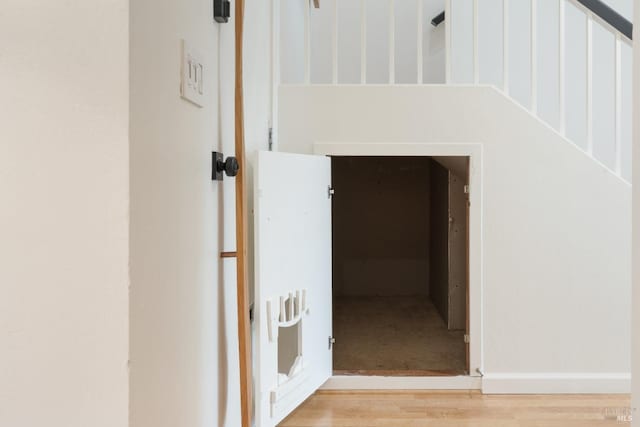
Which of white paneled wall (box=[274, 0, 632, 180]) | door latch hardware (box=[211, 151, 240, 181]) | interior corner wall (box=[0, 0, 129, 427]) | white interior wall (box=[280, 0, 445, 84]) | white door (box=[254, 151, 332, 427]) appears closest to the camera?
interior corner wall (box=[0, 0, 129, 427])

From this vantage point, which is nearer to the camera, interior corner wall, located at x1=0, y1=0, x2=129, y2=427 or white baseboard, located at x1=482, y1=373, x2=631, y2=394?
interior corner wall, located at x1=0, y1=0, x2=129, y2=427

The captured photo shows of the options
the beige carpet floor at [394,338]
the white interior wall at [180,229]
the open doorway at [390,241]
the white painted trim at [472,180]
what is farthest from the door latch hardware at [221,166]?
the open doorway at [390,241]

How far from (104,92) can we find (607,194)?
2.73m

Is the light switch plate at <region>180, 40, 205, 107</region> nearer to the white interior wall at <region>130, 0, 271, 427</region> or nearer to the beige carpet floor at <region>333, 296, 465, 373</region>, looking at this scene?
the white interior wall at <region>130, 0, 271, 427</region>

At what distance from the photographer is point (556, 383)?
2.72 metres

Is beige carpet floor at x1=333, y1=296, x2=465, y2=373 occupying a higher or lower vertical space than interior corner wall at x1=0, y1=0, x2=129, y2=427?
lower

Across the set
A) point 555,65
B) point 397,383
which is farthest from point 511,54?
point 397,383

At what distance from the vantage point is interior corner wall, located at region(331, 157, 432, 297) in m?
5.28

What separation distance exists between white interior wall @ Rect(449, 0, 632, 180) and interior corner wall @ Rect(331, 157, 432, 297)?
153 centimetres

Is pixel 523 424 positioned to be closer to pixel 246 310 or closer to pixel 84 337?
pixel 246 310

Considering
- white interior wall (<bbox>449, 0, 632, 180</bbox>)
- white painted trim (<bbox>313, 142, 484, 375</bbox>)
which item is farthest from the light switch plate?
white interior wall (<bbox>449, 0, 632, 180</bbox>)

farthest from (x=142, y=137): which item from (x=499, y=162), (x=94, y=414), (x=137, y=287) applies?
(x=499, y=162)

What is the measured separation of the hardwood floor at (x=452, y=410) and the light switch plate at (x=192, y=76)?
5.84 ft

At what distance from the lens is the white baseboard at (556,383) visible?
2.71 metres
